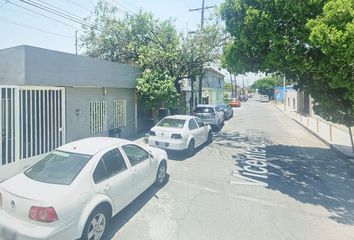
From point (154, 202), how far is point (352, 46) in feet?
17.6

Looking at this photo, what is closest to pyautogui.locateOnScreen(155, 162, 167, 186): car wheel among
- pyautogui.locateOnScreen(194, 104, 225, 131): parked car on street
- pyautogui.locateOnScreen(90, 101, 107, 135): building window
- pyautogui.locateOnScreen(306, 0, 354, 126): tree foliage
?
pyautogui.locateOnScreen(306, 0, 354, 126): tree foliage

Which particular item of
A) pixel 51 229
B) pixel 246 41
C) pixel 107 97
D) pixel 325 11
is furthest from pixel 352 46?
pixel 107 97

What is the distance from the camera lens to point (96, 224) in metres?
4.39

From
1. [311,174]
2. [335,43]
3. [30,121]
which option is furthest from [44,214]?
[311,174]

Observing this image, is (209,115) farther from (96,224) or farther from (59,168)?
(96,224)

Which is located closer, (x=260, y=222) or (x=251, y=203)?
(x=260, y=222)

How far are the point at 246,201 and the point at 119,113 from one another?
27.6ft

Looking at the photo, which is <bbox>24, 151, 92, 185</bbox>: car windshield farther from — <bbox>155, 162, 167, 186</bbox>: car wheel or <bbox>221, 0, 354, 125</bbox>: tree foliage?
<bbox>221, 0, 354, 125</bbox>: tree foliage

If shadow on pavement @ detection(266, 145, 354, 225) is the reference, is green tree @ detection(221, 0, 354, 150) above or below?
above

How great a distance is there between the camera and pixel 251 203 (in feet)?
20.2

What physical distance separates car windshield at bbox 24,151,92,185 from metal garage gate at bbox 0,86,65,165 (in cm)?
294

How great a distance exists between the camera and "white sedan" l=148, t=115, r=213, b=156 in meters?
9.81

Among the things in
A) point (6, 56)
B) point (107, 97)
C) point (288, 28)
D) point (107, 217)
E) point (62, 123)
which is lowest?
point (107, 217)

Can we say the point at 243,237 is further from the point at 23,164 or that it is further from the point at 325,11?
the point at 23,164
